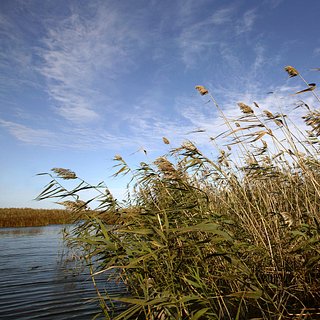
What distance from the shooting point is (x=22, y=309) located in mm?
5547

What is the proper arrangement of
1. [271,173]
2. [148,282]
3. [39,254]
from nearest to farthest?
1. [148,282]
2. [271,173]
3. [39,254]

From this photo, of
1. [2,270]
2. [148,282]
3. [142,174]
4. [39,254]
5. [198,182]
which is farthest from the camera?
[39,254]

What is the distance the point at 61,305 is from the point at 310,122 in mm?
5837

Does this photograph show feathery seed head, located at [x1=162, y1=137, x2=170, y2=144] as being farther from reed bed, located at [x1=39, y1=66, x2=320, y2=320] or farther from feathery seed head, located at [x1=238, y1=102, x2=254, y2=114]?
feathery seed head, located at [x1=238, y1=102, x2=254, y2=114]

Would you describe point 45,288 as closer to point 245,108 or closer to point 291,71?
point 245,108

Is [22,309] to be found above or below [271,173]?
below

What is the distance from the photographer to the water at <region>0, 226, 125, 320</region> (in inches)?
211

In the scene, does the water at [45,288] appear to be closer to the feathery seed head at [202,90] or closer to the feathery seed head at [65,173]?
the feathery seed head at [65,173]


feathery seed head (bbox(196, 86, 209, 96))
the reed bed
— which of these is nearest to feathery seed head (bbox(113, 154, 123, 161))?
the reed bed

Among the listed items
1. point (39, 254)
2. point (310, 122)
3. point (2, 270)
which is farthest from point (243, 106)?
point (39, 254)

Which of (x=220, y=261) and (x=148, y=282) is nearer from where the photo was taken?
(x=148, y=282)

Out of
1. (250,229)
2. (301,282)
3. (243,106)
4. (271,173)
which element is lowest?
(301,282)

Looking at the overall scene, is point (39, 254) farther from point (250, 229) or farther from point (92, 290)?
point (250, 229)

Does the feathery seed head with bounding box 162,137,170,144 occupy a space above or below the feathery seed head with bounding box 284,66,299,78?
below
